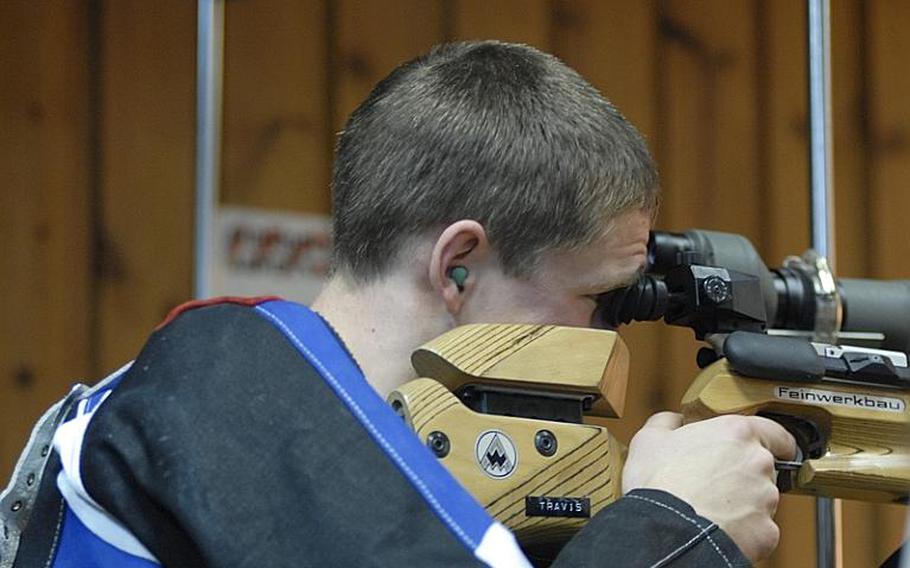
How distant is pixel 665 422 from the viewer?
44.4 inches

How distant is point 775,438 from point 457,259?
0.28 m

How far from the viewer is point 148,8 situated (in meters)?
1.94

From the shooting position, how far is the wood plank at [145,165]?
1.91 meters

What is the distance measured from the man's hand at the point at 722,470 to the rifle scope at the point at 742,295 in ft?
0.44

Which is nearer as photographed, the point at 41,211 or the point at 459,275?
the point at 459,275

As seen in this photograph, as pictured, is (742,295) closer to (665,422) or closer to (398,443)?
(665,422)

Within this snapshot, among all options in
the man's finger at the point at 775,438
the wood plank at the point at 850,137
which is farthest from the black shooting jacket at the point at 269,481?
the wood plank at the point at 850,137

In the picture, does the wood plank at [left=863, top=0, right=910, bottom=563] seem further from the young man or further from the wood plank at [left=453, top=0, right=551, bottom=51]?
the young man

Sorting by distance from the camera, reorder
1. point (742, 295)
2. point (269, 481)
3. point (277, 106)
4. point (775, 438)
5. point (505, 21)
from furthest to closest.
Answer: point (505, 21) → point (277, 106) → point (742, 295) → point (775, 438) → point (269, 481)

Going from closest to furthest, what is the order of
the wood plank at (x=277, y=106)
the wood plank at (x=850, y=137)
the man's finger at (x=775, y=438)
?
the man's finger at (x=775, y=438) → the wood plank at (x=277, y=106) → the wood plank at (x=850, y=137)

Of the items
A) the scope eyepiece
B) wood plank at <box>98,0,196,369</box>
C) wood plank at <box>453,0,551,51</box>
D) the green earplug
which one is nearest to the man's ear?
the green earplug

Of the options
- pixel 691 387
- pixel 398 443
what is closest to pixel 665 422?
pixel 691 387

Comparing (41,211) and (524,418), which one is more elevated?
(41,211)

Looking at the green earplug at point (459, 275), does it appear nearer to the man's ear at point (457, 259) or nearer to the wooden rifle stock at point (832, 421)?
the man's ear at point (457, 259)
